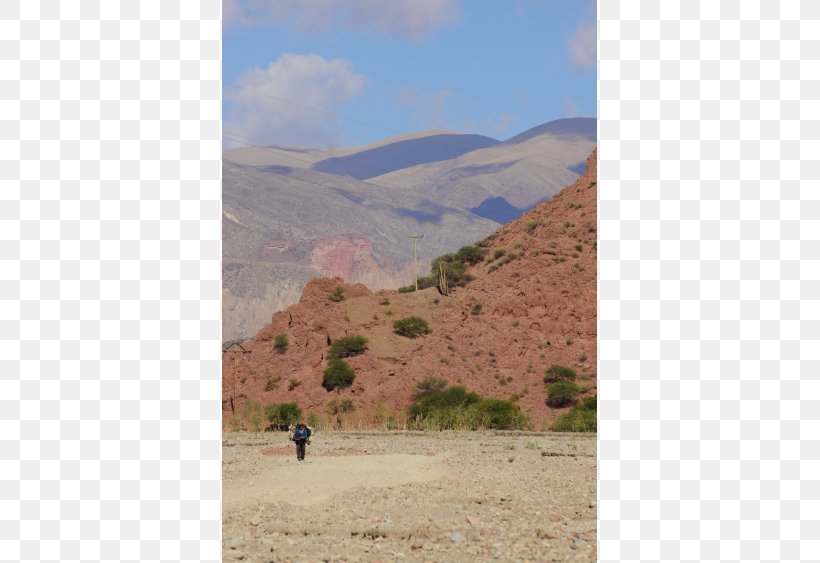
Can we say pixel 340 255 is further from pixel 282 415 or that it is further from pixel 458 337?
pixel 282 415

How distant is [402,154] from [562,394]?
114890 millimetres

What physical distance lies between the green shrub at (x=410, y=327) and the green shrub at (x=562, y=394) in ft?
21.4

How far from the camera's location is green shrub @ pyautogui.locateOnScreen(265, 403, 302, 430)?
103 ft

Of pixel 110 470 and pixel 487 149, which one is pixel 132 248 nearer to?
pixel 110 470

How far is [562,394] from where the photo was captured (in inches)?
1283

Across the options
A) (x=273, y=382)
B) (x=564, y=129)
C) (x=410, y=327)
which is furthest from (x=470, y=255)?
(x=564, y=129)

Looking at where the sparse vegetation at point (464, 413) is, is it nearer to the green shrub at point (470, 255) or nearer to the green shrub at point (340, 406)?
the green shrub at point (340, 406)

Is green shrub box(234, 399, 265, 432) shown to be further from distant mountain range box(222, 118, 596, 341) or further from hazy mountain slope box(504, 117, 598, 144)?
hazy mountain slope box(504, 117, 598, 144)

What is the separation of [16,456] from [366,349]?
3067cm

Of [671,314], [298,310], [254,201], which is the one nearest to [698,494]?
[671,314]

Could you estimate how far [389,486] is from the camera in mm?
15625

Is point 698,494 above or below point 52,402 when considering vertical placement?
below

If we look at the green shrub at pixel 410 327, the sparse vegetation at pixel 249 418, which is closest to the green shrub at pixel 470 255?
the green shrub at pixel 410 327

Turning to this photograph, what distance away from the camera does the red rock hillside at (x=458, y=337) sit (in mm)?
34344
